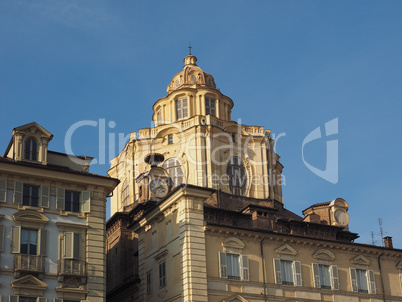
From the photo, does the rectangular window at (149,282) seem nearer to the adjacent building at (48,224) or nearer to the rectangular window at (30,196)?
the adjacent building at (48,224)

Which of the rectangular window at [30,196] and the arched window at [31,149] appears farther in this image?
the arched window at [31,149]

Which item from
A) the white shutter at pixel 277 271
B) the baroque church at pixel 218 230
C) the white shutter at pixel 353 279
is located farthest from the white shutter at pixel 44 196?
the white shutter at pixel 353 279

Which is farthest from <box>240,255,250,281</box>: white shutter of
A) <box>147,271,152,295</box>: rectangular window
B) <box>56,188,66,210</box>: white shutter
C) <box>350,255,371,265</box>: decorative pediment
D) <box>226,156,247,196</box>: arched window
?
<box>226,156,247,196</box>: arched window

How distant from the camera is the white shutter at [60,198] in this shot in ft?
133

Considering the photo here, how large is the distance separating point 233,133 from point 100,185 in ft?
102

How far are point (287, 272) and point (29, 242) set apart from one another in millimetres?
19360

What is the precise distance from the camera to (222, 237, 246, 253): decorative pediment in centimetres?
4631

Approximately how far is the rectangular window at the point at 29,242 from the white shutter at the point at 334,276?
23.0m

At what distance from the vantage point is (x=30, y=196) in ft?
132

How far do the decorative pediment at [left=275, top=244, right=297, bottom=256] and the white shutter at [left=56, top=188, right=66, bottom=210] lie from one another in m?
16.6

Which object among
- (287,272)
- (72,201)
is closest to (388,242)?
(287,272)

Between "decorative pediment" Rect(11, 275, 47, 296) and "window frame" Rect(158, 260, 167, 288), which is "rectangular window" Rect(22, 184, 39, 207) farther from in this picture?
"window frame" Rect(158, 260, 167, 288)

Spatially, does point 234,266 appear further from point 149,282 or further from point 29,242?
point 29,242

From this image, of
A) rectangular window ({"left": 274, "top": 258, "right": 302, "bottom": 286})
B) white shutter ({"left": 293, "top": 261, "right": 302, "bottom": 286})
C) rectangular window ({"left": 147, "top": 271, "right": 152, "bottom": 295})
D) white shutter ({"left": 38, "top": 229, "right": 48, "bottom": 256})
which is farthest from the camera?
rectangular window ({"left": 147, "top": 271, "right": 152, "bottom": 295})
